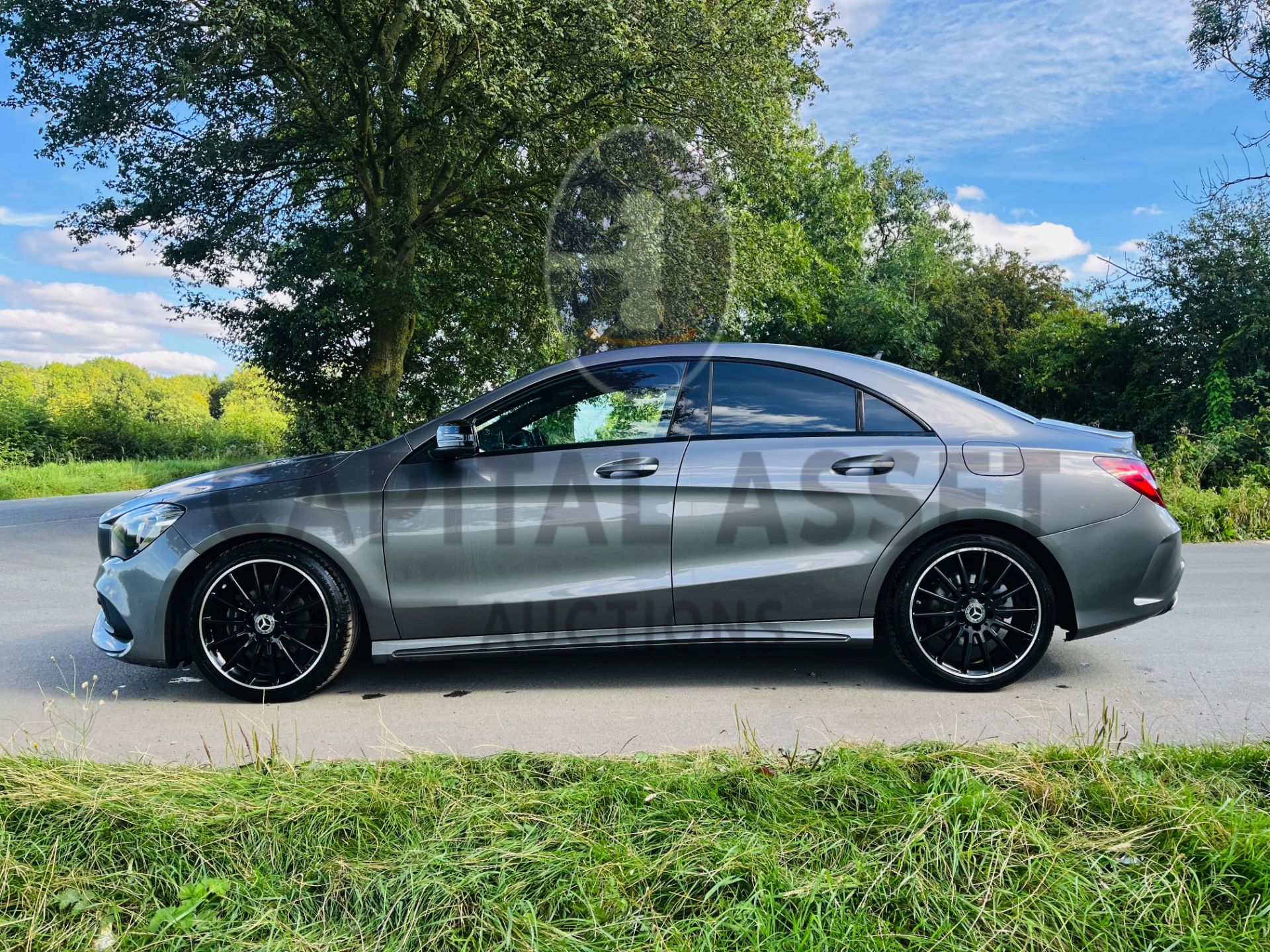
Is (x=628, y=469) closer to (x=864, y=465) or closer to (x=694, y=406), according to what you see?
(x=694, y=406)

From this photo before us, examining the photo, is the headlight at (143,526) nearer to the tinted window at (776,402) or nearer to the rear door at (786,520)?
the rear door at (786,520)

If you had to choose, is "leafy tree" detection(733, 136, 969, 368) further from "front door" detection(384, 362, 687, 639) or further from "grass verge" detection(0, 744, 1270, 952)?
"grass verge" detection(0, 744, 1270, 952)

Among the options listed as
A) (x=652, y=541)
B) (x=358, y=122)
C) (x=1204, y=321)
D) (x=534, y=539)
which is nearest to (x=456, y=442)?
(x=534, y=539)

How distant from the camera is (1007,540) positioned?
4176mm

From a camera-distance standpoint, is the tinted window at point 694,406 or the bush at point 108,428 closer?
the tinted window at point 694,406

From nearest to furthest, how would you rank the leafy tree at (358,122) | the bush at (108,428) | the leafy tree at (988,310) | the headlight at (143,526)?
the headlight at (143,526), the leafy tree at (358,122), the bush at (108,428), the leafy tree at (988,310)

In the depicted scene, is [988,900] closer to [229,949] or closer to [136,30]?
[229,949]

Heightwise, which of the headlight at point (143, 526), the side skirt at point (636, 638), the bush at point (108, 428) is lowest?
the side skirt at point (636, 638)

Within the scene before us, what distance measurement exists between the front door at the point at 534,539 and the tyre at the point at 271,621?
30 centimetres

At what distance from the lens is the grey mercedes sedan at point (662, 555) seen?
13.5 feet

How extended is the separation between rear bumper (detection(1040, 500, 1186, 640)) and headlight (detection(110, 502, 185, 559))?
4075 millimetres

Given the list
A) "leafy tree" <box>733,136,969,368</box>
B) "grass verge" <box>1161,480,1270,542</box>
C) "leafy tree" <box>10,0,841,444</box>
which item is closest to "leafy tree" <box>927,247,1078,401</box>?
"leafy tree" <box>733,136,969,368</box>

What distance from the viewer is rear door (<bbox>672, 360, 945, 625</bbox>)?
411 centimetres

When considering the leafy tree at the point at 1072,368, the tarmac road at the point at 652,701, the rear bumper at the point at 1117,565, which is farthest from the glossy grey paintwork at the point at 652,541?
the leafy tree at the point at 1072,368
